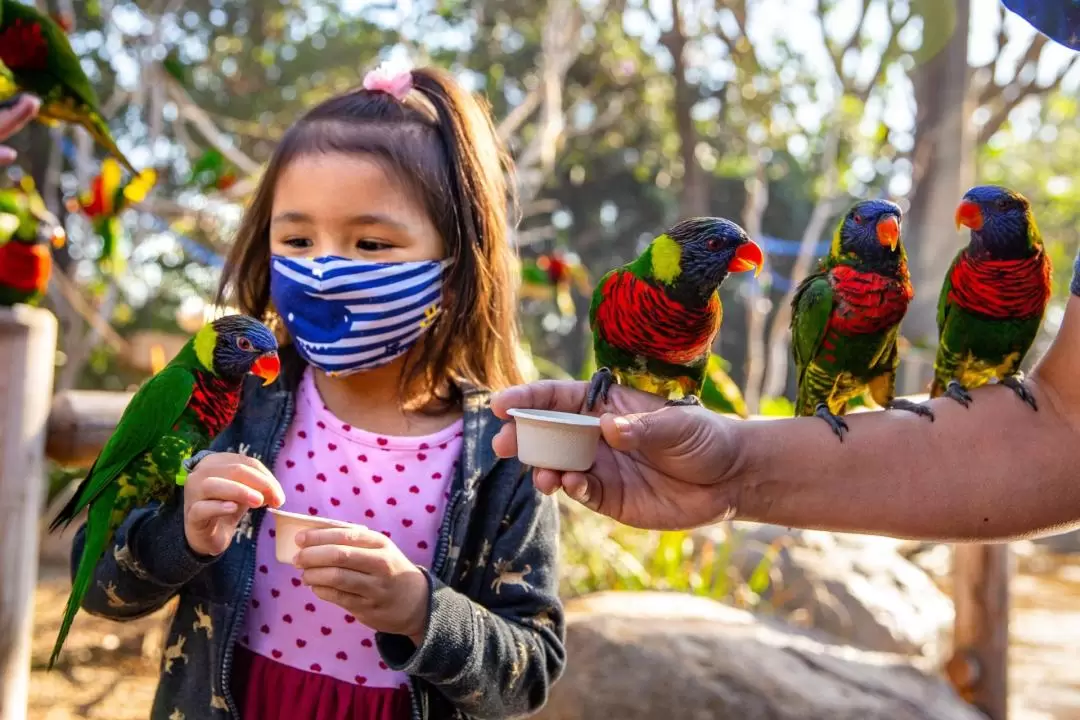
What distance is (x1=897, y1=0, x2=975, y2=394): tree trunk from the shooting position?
12.3 feet

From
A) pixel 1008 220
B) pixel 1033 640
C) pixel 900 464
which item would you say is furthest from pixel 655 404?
pixel 1033 640

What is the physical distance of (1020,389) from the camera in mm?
873

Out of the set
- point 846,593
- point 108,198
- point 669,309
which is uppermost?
point 108,198

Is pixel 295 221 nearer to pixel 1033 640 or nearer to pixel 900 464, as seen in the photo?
pixel 900 464

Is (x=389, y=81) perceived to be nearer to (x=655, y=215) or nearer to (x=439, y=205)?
(x=439, y=205)

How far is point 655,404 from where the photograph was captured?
91 cm

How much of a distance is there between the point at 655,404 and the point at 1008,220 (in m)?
0.37

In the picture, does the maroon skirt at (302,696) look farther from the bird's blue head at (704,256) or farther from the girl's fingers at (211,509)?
the bird's blue head at (704,256)

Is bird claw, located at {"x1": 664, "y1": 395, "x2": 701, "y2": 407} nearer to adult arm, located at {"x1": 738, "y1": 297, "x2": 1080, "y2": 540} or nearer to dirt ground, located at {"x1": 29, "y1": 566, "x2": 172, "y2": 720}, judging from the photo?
adult arm, located at {"x1": 738, "y1": 297, "x2": 1080, "y2": 540}

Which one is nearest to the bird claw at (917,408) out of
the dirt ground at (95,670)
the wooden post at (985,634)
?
the wooden post at (985,634)

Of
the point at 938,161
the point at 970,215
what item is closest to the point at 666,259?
the point at 970,215

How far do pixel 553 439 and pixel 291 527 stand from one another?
0.89 ft

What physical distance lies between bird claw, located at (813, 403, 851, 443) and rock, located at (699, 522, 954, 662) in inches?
96.5

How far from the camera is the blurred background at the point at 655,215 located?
85.5 inches
